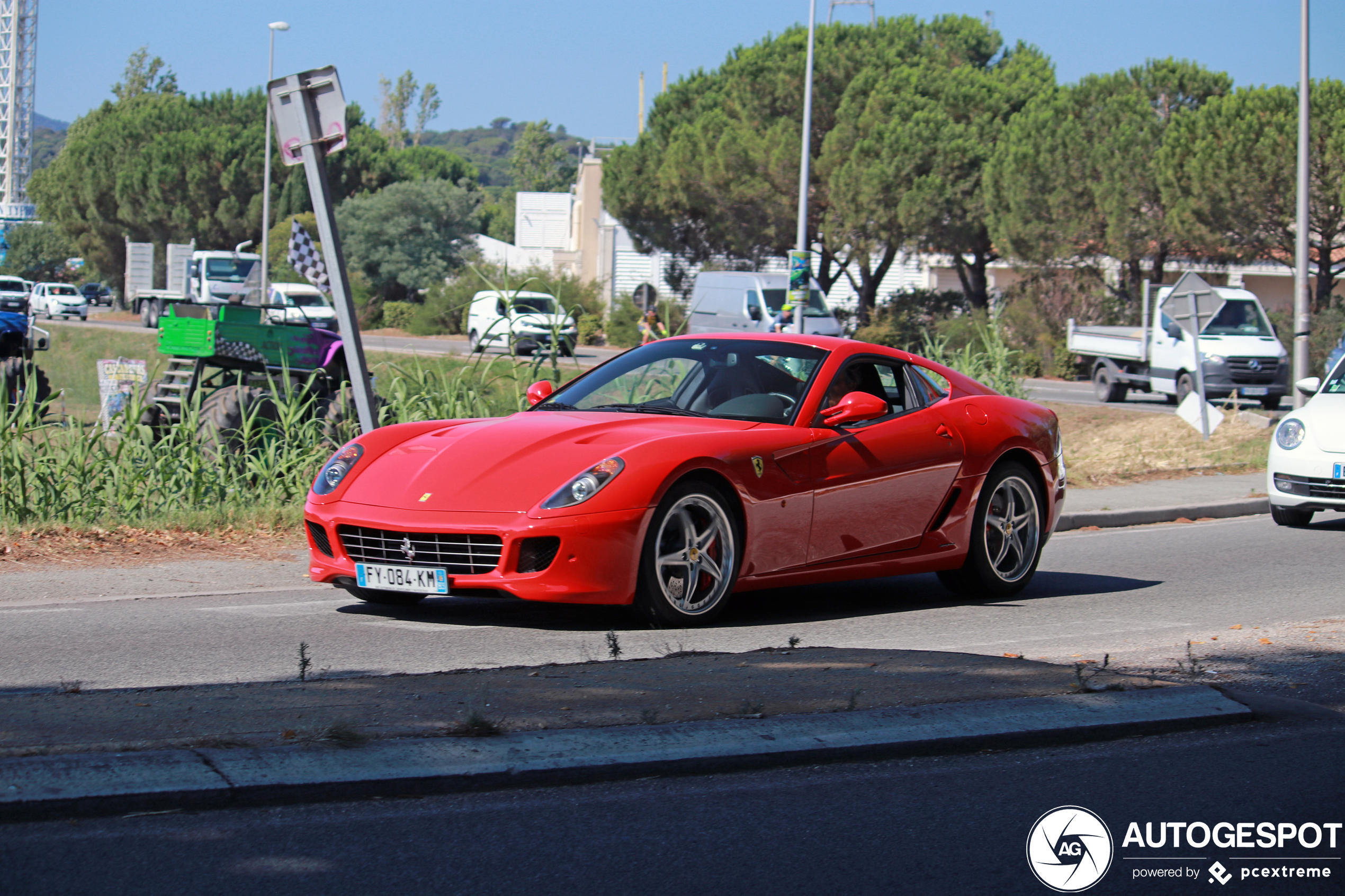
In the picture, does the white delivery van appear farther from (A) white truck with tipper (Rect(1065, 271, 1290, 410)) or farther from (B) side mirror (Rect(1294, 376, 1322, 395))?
(B) side mirror (Rect(1294, 376, 1322, 395))

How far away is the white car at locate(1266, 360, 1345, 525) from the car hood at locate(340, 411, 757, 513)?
6690mm

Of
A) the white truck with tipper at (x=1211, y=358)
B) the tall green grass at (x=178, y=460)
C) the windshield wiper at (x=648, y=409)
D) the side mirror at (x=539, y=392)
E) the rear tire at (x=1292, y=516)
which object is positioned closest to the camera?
the windshield wiper at (x=648, y=409)

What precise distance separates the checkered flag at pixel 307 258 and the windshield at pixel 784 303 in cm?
2584

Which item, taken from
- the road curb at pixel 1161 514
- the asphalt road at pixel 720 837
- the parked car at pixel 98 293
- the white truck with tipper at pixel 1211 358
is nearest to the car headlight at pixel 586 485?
the asphalt road at pixel 720 837

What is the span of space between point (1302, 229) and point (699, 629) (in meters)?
19.6

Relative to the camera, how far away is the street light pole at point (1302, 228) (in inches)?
880

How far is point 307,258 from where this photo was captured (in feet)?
34.9

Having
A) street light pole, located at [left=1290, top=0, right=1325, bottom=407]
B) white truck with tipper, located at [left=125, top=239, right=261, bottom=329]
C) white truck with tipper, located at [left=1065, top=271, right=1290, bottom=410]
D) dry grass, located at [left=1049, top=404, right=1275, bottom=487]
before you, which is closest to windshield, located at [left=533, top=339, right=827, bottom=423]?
dry grass, located at [left=1049, top=404, right=1275, bottom=487]

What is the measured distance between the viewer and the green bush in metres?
62.3

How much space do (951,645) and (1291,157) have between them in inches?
1329

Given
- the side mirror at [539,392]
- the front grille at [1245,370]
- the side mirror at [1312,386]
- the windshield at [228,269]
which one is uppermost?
the windshield at [228,269]

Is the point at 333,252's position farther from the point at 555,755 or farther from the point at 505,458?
the point at 555,755

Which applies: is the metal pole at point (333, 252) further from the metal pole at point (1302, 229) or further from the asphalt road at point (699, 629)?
the metal pole at point (1302, 229)

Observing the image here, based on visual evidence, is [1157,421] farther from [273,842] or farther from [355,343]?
[273,842]
